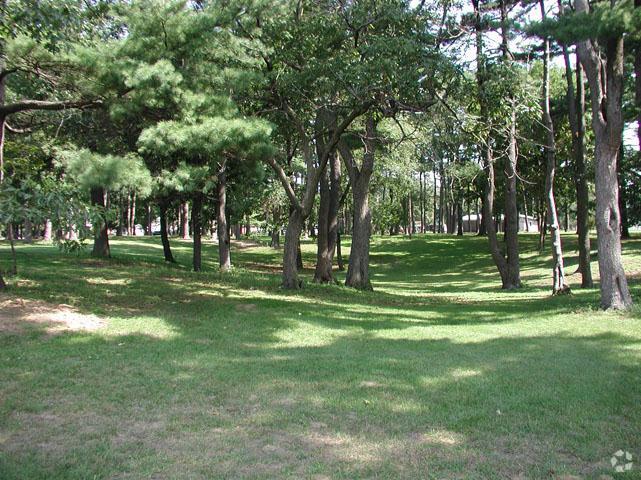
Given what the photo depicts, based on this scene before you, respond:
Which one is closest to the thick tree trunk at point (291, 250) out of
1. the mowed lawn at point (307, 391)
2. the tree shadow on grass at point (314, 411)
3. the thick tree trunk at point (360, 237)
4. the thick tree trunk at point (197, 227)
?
the mowed lawn at point (307, 391)

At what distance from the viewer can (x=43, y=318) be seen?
920 cm

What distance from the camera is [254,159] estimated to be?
38.9 feet

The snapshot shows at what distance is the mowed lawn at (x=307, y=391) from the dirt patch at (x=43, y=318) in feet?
0.25

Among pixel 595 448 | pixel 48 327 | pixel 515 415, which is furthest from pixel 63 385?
pixel 595 448

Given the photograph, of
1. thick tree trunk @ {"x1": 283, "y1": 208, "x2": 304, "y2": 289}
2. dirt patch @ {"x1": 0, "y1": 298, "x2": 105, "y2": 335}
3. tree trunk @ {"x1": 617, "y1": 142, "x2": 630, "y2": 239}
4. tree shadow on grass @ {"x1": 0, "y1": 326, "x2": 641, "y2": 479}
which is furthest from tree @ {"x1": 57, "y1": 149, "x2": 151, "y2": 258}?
tree trunk @ {"x1": 617, "y1": 142, "x2": 630, "y2": 239}

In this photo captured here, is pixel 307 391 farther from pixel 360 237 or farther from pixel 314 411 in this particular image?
pixel 360 237

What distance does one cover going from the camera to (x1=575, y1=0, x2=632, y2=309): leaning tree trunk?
36.5 feet

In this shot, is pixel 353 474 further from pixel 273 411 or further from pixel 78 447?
pixel 78 447

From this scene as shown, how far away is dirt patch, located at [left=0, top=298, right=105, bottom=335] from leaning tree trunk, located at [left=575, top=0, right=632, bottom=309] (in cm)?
991

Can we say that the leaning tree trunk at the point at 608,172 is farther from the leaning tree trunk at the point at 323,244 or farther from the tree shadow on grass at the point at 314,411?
the leaning tree trunk at the point at 323,244

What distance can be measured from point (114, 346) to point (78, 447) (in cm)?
381

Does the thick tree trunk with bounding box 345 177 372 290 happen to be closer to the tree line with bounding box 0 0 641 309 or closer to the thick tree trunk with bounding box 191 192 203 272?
the tree line with bounding box 0 0 641 309

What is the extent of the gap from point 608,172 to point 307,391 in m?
8.92

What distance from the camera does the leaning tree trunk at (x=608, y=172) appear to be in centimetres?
1112
